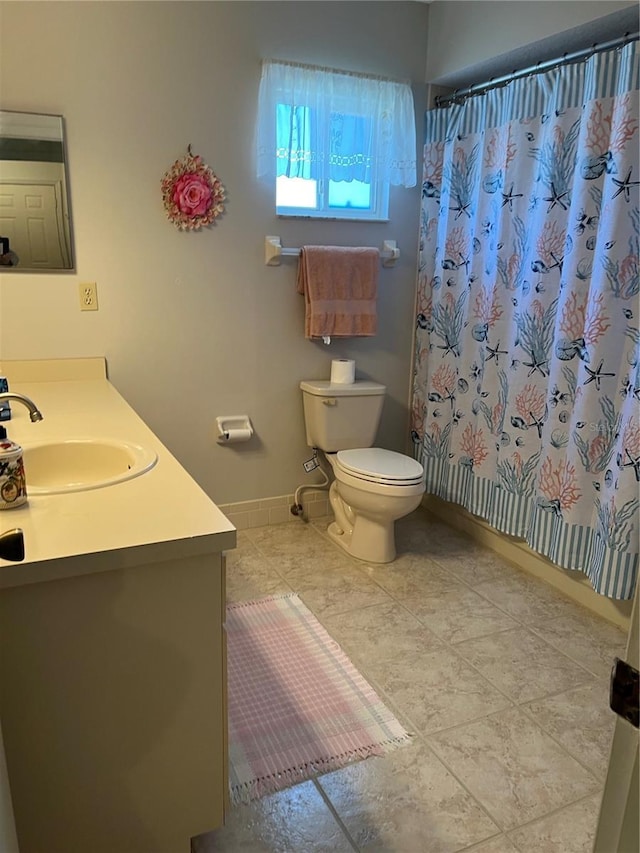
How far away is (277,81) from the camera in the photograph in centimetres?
274

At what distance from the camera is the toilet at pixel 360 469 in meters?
2.71

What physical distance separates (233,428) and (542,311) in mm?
1512

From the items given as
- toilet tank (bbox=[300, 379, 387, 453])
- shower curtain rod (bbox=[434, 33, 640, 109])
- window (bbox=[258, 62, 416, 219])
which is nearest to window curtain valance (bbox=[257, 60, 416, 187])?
window (bbox=[258, 62, 416, 219])

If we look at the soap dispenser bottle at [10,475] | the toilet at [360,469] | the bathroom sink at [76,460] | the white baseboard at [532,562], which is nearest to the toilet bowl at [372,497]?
the toilet at [360,469]

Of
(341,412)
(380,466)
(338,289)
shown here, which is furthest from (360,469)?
(338,289)

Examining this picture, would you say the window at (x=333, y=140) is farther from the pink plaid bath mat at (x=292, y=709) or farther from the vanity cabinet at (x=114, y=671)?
the vanity cabinet at (x=114, y=671)

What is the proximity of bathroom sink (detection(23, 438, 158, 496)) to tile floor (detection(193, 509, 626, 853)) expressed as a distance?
0.95 meters

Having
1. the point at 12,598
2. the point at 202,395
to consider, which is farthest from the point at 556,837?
the point at 202,395

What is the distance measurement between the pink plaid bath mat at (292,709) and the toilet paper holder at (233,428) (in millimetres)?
928

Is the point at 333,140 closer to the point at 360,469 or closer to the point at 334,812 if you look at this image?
the point at 360,469

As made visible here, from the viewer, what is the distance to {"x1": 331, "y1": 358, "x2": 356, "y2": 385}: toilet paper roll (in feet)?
10.2

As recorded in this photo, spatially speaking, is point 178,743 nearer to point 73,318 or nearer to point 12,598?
point 12,598

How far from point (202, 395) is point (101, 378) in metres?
0.48

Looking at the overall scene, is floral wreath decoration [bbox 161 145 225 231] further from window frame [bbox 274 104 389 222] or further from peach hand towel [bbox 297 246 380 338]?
peach hand towel [bbox 297 246 380 338]
